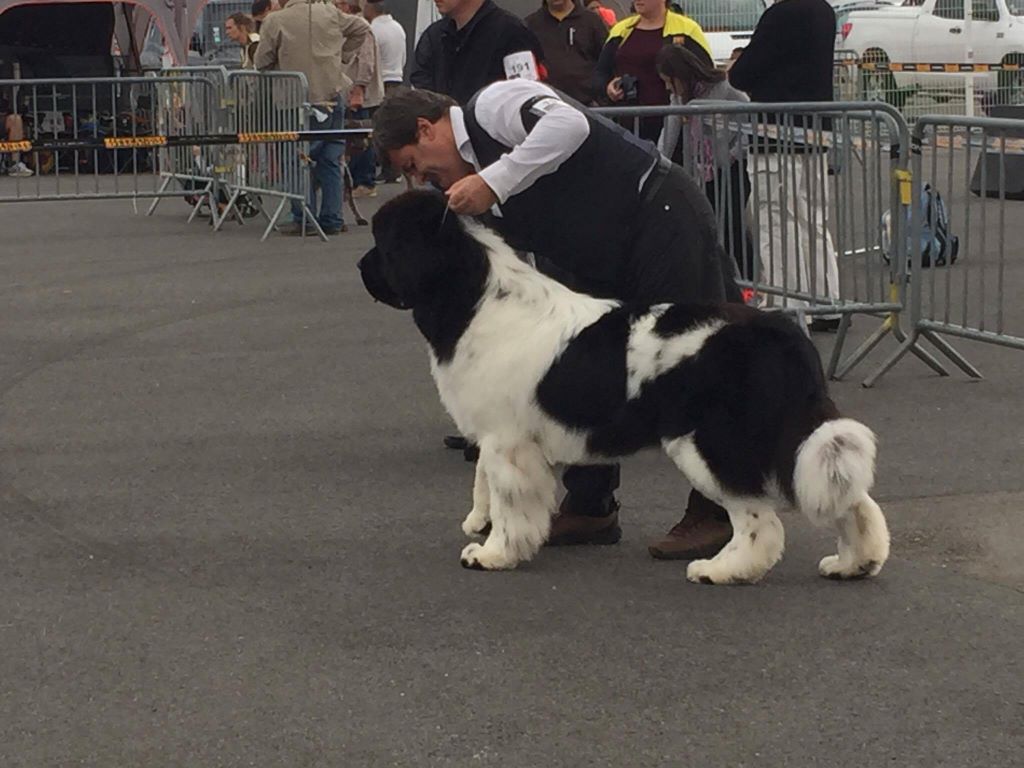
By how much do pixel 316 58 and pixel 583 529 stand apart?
32.5 ft

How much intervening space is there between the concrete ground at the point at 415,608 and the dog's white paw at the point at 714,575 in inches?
1.3

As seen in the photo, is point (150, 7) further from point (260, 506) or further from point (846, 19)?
point (260, 506)

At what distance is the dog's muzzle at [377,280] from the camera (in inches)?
214

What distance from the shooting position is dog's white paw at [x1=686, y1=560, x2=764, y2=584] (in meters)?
5.38

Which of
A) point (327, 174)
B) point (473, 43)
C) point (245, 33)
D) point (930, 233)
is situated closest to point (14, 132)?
point (245, 33)

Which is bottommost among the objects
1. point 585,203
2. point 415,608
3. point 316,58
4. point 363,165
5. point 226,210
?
point 415,608

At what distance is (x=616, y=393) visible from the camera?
5.26m

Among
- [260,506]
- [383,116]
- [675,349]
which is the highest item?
[383,116]

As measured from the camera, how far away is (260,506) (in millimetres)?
6562

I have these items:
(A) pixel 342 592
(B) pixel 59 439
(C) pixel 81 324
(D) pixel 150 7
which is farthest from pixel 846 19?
(A) pixel 342 592

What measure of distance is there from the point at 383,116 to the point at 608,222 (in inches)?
31.6

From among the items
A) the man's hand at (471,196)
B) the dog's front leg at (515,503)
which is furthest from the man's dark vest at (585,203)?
the dog's front leg at (515,503)

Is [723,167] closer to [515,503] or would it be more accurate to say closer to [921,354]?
[921,354]

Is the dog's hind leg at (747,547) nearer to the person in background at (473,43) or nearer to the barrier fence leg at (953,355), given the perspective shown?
the barrier fence leg at (953,355)
